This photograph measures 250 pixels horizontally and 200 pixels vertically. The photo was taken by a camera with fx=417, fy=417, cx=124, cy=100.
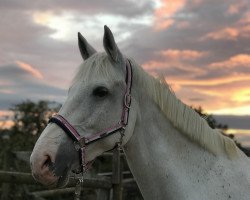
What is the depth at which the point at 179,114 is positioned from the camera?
3.29m

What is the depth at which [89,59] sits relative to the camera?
3.16m

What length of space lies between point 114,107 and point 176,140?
1.91ft

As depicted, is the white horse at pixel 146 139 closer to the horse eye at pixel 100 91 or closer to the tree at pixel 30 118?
the horse eye at pixel 100 91

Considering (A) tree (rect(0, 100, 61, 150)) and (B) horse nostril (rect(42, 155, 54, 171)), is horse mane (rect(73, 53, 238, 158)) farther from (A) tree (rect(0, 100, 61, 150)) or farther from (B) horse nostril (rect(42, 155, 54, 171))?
(A) tree (rect(0, 100, 61, 150))

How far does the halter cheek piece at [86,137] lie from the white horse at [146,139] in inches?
1.0

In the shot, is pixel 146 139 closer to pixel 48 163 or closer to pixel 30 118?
pixel 48 163

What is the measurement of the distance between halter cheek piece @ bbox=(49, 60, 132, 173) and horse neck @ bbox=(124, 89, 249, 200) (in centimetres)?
14

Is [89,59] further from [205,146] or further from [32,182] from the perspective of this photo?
[32,182]

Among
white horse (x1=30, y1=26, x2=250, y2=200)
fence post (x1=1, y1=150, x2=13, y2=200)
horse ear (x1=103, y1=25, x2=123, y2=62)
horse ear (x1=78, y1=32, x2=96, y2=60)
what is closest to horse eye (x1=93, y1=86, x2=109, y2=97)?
white horse (x1=30, y1=26, x2=250, y2=200)

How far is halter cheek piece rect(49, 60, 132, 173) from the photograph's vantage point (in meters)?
2.89

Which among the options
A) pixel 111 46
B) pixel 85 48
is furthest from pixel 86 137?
pixel 85 48

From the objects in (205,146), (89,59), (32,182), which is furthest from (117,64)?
(32,182)

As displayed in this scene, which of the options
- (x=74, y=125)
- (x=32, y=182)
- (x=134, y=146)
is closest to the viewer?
(x=74, y=125)

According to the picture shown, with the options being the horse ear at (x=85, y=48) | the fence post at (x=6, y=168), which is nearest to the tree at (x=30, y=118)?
the fence post at (x=6, y=168)
